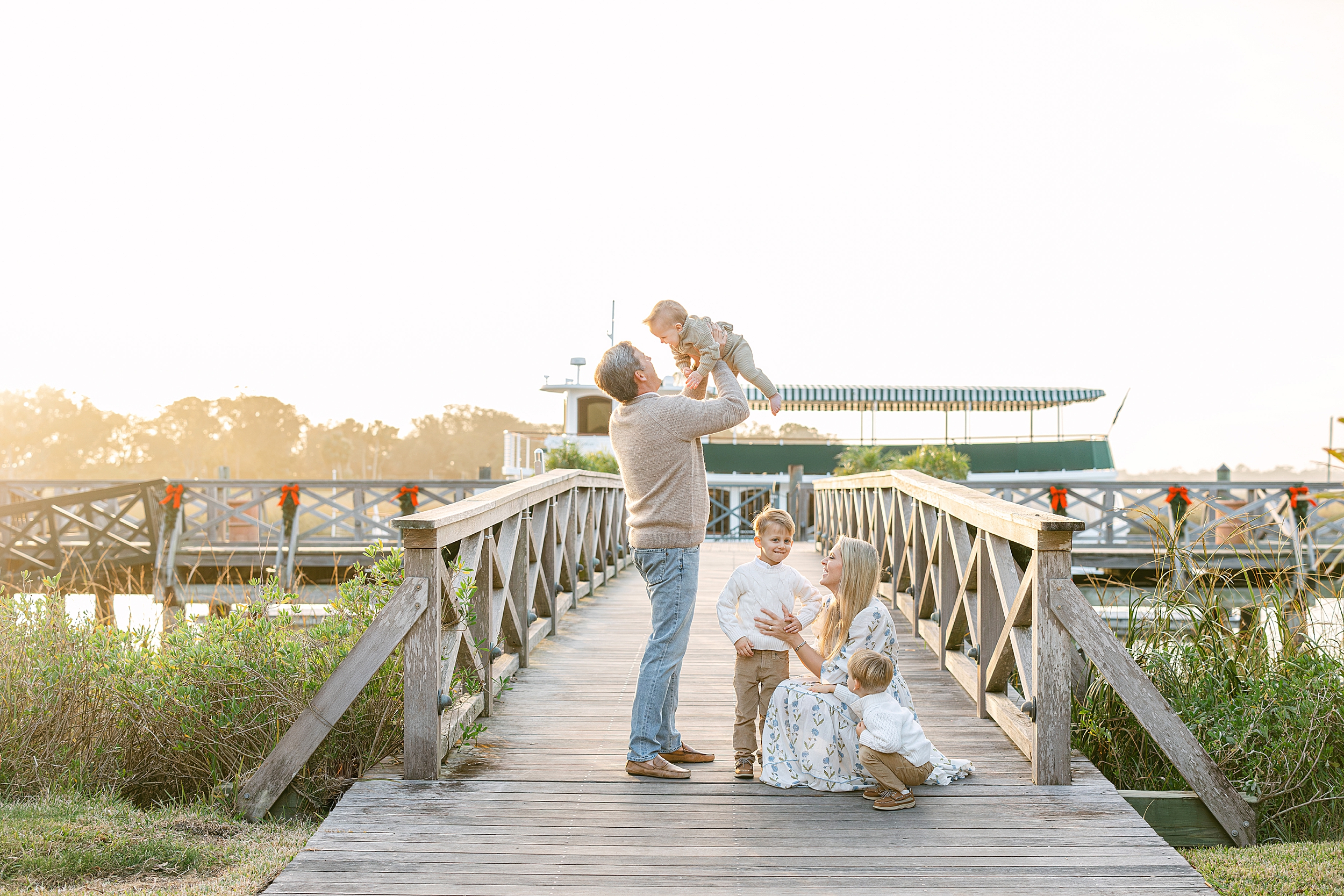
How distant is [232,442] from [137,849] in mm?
78778

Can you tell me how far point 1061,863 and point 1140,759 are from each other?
129 cm

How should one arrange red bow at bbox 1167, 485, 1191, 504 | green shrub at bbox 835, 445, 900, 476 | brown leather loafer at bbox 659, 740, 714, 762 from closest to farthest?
brown leather loafer at bbox 659, 740, 714, 762
red bow at bbox 1167, 485, 1191, 504
green shrub at bbox 835, 445, 900, 476

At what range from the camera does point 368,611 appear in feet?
14.5

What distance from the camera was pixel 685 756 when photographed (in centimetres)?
365

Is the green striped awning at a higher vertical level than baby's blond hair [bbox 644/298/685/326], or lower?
higher

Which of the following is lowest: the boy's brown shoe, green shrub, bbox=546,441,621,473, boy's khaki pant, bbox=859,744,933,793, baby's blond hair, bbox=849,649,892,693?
the boy's brown shoe

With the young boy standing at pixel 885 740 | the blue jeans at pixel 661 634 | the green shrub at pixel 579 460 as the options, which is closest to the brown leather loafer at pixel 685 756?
the blue jeans at pixel 661 634

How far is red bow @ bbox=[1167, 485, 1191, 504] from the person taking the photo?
14.7 metres

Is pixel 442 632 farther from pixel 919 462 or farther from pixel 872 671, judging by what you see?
pixel 919 462

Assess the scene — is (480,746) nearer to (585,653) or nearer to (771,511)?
(771,511)

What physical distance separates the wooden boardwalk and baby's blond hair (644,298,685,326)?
164 centimetres

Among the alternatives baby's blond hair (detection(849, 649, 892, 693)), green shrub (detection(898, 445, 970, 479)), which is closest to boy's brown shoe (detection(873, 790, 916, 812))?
baby's blond hair (detection(849, 649, 892, 693))

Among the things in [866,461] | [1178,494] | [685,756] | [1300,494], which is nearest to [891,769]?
[685,756]

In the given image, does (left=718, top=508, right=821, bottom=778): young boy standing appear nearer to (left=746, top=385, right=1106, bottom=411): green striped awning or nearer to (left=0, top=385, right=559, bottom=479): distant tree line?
(left=746, top=385, right=1106, bottom=411): green striped awning
